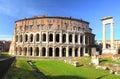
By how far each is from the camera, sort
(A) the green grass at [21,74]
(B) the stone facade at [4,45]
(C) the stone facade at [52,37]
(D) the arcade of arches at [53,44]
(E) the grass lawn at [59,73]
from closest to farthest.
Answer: (A) the green grass at [21,74]
(E) the grass lawn at [59,73]
(D) the arcade of arches at [53,44]
(C) the stone facade at [52,37]
(B) the stone facade at [4,45]

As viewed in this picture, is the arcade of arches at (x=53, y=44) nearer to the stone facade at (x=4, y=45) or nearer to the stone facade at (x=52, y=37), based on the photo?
the stone facade at (x=52, y=37)

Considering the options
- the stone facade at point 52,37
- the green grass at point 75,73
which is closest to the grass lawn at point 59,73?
the green grass at point 75,73

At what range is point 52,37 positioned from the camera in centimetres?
7762

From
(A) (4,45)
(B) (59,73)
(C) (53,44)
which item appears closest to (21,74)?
(B) (59,73)

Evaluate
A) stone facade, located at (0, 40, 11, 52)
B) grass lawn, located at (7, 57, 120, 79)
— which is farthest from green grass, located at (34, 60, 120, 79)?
stone facade, located at (0, 40, 11, 52)

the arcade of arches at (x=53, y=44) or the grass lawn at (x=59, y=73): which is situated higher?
the arcade of arches at (x=53, y=44)

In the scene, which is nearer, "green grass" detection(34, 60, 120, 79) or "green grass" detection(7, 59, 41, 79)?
"green grass" detection(7, 59, 41, 79)

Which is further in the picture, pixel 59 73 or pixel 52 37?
pixel 52 37

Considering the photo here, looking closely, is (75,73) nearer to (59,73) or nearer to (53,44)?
(59,73)

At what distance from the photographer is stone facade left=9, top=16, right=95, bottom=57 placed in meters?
74.6

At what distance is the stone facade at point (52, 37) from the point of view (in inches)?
2938

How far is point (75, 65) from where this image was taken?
4225 cm

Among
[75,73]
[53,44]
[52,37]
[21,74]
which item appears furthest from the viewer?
[52,37]

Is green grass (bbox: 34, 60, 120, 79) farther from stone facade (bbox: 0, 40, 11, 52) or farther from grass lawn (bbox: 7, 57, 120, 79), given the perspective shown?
stone facade (bbox: 0, 40, 11, 52)
